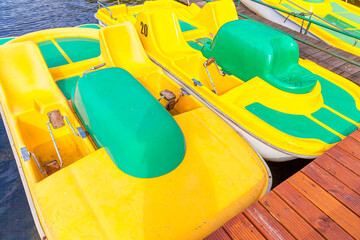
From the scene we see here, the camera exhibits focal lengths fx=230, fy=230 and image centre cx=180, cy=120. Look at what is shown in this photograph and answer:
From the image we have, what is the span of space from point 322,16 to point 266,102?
7383 millimetres

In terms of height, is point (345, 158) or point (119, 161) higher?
point (119, 161)

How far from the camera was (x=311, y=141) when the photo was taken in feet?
10.2

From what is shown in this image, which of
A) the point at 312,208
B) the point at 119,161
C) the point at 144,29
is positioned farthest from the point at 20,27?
the point at 312,208

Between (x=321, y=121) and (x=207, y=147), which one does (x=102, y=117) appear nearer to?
(x=207, y=147)

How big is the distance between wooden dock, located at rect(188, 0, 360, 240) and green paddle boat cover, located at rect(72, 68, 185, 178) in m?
0.88

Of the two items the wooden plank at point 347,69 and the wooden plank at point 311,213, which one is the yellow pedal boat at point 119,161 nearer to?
the wooden plank at point 311,213

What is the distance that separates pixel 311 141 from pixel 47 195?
321 cm

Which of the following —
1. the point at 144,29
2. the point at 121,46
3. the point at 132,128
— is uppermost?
the point at 144,29

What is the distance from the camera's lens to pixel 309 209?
7.25 ft

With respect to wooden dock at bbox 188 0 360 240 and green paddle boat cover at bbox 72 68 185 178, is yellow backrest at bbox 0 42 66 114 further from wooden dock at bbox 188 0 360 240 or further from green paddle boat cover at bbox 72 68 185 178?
wooden dock at bbox 188 0 360 240

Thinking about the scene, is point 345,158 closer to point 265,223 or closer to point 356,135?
point 356,135

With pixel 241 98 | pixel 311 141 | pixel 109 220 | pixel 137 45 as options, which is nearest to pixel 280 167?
pixel 311 141

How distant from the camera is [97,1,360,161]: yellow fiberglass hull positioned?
10.4 ft

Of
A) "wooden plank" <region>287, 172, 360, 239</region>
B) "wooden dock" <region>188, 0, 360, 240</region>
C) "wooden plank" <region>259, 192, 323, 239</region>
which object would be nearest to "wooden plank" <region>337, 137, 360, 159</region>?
"wooden dock" <region>188, 0, 360, 240</region>
